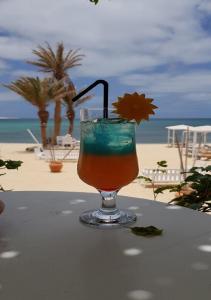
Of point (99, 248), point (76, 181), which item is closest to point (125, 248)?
point (99, 248)

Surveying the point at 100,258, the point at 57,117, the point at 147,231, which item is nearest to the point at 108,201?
the point at 147,231

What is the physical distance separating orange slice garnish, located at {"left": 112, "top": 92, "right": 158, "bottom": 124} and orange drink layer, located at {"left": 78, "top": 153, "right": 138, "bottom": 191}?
0.10 metres

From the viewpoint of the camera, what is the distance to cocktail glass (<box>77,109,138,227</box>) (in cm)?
86

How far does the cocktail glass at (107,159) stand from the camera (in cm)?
86

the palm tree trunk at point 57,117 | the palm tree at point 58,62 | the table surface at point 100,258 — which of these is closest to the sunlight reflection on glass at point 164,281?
the table surface at point 100,258

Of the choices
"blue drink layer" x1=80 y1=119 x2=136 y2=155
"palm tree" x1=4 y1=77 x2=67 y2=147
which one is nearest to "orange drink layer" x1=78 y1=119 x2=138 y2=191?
"blue drink layer" x1=80 y1=119 x2=136 y2=155

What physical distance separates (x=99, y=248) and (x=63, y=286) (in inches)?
6.3

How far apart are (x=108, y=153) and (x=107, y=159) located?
0.02 meters

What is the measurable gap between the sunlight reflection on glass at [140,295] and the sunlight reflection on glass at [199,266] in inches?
4.8

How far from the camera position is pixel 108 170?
2.83ft

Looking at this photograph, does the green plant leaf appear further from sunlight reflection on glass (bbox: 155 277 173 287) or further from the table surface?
sunlight reflection on glass (bbox: 155 277 173 287)

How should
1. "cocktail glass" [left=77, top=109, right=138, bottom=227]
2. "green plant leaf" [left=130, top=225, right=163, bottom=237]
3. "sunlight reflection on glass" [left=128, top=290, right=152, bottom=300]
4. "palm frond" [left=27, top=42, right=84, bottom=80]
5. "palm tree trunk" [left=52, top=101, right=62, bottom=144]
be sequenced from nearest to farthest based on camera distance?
"sunlight reflection on glass" [left=128, top=290, right=152, bottom=300], "green plant leaf" [left=130, top=225, right=163, bottom=237], "cocktail glass" [left=77, top=109, right=138, bottom=227], "palm frond" [left=27, top=42, right=84, bottom=80], "palm tree trunk" [left=52, top=101, right=62, bottom=144]

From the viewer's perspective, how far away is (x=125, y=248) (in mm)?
675

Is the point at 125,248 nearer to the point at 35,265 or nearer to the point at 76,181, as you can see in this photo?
the point at 35,265
